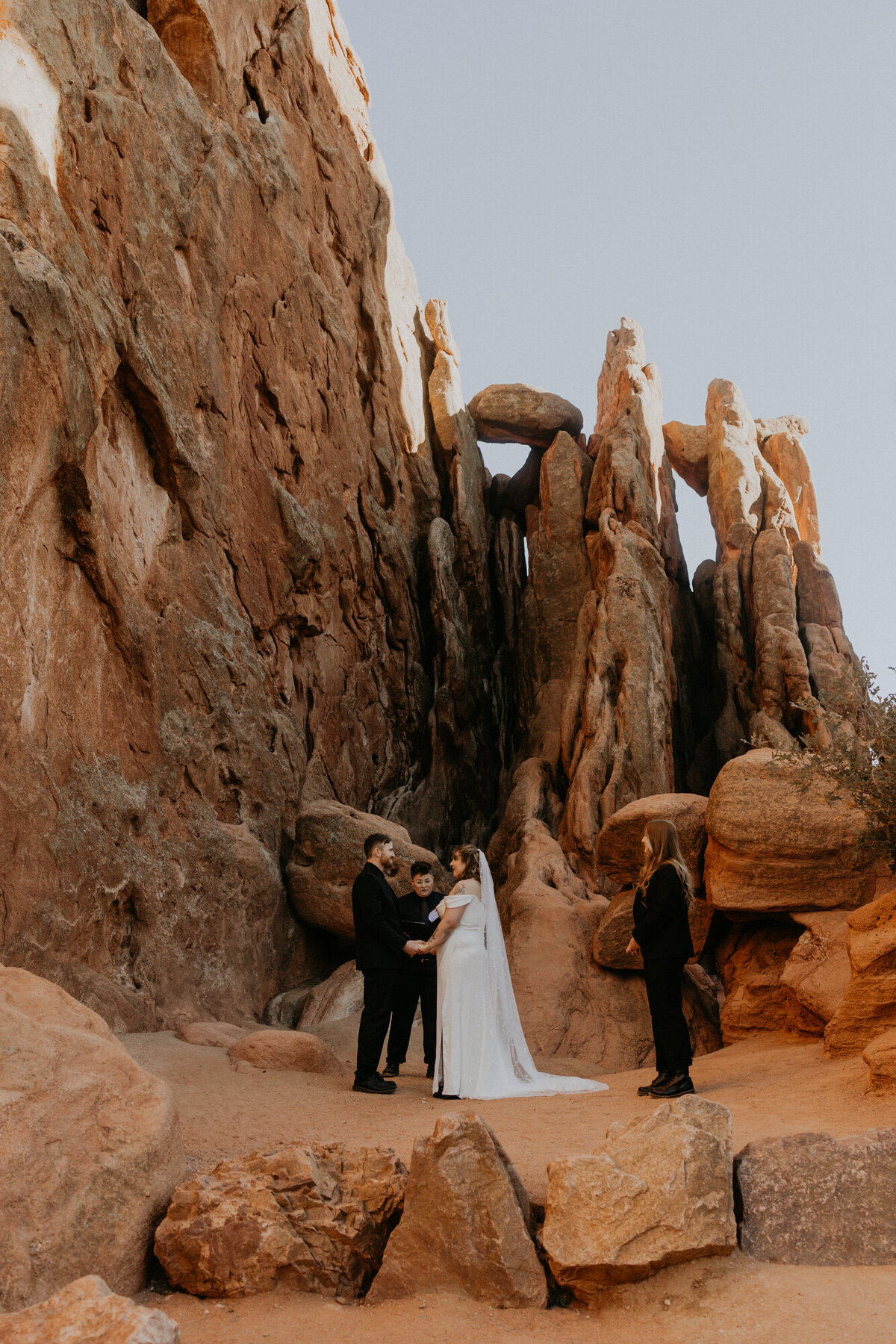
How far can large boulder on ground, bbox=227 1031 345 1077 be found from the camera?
26.0ft

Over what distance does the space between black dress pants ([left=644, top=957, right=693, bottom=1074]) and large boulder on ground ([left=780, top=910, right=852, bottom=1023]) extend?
1.60 meters

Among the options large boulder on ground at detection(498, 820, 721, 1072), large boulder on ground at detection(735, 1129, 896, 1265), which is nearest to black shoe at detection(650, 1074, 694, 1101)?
large boulder on ground at detection(735, 1129, 896, 1265)

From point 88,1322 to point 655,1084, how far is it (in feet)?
16.8

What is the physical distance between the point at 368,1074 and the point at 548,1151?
268 centimetres

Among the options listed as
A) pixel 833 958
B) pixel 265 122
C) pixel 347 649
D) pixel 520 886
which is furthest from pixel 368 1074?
pixel 265 122

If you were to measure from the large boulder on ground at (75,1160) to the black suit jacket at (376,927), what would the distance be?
3.45m

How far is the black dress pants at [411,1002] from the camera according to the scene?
340 inches

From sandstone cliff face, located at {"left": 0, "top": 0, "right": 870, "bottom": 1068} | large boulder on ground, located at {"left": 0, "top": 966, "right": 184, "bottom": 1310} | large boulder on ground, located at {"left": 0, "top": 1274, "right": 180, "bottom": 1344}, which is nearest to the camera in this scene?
large boulder on ground, located at {"left": 0, "top": 1274, "right": 180, "bottom": 1344}

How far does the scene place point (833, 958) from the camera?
8930 millimetres

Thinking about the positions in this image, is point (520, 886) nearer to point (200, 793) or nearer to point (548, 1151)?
point (200, 793)

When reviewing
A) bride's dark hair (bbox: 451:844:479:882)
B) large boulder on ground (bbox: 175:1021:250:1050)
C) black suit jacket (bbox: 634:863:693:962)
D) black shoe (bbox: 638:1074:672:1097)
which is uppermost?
bride's dark hair (bbox: 451:844:479:882)

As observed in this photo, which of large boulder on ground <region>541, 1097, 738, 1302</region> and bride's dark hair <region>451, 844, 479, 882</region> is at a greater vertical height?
bride's dark hair <region>451, 844, 479, 882</region>

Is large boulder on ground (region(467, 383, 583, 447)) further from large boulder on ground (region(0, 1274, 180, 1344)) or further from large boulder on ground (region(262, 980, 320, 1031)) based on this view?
large boulder on ground (region(0, 1274, 180, 1344))

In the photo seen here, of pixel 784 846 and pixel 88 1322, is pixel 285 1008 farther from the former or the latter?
pixel 88 1322
